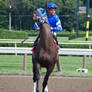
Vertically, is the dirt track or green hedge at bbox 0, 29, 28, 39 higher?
the dirt track

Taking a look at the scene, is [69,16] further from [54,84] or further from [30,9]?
[54,84]

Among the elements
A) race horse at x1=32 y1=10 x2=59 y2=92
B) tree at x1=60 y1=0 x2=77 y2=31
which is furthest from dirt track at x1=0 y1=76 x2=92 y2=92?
tree at x1=60 y1=0 x2=77 y2=31

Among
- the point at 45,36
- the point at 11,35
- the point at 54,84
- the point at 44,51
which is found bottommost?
the point at 11,35

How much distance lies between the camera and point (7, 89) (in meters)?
6.61

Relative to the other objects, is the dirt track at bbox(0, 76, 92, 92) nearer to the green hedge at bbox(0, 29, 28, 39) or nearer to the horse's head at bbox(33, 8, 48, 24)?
the horse's head at bbox(33, 8, 48, 24)

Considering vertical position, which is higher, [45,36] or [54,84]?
[45,36]

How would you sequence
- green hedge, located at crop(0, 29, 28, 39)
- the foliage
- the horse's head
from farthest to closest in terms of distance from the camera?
the foliage, green hedge, located at crop(0, 29, 28, 39), the horse's head

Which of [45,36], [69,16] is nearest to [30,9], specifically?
[69,16]

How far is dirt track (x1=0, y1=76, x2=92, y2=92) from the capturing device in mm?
6621

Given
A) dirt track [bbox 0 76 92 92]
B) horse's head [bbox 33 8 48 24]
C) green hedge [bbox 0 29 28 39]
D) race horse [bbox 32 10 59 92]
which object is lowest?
green hedge [bbox 0 29 28 39]

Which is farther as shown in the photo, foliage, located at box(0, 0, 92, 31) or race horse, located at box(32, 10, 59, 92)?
foliage, located at box(0, 0, 92, 31)

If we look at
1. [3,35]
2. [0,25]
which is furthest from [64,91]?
[0,25]

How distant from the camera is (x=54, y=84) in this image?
6.75 meters

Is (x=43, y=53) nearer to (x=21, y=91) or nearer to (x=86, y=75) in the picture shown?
(x=21, y=91)
